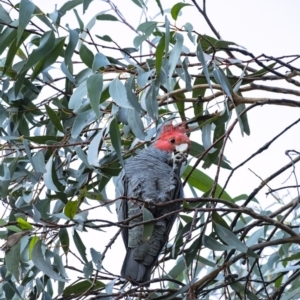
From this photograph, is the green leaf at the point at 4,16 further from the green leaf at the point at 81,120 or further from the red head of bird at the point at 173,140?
the red head of bird at the point at 173,140

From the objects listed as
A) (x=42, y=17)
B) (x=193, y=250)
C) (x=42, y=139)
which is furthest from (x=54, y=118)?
(x=193, y=250)

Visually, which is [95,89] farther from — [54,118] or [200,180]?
[200,180]

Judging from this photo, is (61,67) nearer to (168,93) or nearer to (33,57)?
(33,57)

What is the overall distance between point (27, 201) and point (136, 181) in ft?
1.11

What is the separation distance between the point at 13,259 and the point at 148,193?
0.48 metres

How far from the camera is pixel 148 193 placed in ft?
6.32

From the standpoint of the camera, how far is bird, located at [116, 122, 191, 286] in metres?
1.88

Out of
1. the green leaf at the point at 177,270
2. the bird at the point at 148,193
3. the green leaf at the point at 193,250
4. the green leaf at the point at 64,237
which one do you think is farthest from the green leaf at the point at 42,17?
the green leaf at the point at 177,270

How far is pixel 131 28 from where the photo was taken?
181 cm

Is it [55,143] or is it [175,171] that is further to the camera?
[175,171]

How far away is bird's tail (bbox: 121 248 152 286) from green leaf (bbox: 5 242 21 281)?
0.36 metres

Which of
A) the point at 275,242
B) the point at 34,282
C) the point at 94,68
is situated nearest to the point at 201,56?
the point at 94,68

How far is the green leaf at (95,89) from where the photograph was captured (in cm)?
152

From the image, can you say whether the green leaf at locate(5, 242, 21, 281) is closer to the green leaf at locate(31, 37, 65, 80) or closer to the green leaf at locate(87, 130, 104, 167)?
the green leaf at locate(87, 130, 104, 167)
